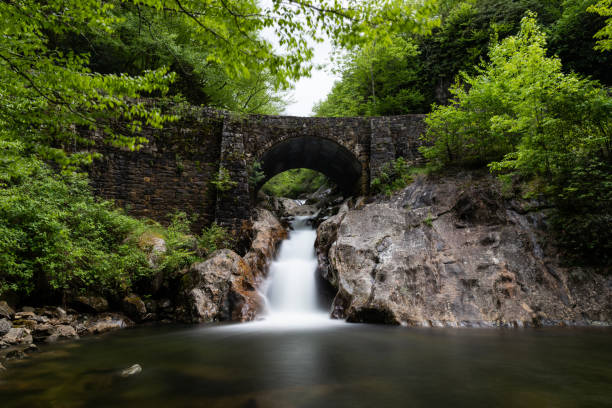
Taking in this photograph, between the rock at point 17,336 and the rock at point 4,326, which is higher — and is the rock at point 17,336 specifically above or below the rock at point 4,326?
below

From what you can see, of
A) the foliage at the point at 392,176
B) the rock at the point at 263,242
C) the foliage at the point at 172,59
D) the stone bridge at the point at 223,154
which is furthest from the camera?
the foliage at the point at 172,59

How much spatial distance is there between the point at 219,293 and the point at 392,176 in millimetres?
8124

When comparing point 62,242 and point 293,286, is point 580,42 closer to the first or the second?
point 293,286

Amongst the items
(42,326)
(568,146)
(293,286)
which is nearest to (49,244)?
(42,326)

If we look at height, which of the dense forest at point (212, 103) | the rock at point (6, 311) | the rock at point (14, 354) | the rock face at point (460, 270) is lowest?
the rock at point (14, 354)

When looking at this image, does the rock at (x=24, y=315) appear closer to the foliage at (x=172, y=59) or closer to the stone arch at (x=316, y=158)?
the stone arch at (x=316, y=158)

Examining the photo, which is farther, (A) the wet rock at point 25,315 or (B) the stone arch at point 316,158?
(B) the stone arch at point 316,158

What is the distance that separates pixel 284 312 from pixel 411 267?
12.5 feet

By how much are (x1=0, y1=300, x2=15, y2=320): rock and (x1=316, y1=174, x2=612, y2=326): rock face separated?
648cm

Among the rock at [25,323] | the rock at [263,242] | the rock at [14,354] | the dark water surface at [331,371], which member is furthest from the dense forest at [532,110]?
the rock at [25,323]

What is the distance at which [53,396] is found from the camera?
2.81 metres

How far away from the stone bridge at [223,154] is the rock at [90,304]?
461 cm

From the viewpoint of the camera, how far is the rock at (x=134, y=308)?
700 centimetres

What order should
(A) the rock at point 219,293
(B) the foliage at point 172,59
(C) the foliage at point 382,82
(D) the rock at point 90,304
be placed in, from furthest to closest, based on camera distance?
(C) the foliage at point 382,82 → (B) the foliage at point 172,59 → (A) the rock at point 219,293 → (D) the rock at point 90,304
